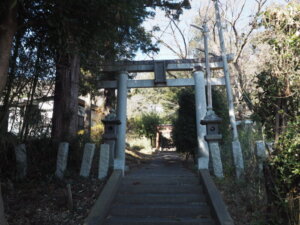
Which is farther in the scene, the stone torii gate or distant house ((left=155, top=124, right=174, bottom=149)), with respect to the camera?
distant house ((left=155, top=124, right=174, bottom=149))

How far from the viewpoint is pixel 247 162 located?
18.5 feet

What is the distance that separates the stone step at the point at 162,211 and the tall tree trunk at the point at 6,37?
296 cm

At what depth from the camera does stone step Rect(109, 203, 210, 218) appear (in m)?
4.53

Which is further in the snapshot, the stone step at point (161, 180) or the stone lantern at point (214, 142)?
the stone lantern at point (214, 142)

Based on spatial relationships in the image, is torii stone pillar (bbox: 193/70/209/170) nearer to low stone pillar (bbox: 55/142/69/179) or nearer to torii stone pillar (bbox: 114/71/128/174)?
torii stone pillar (bbox: 114/71/128/174)

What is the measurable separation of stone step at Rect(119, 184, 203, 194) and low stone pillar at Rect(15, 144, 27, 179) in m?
2.27

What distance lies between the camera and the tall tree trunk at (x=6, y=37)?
3873 millimetres

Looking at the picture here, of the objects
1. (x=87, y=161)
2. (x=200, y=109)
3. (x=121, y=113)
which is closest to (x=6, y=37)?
(x=87, y=161)

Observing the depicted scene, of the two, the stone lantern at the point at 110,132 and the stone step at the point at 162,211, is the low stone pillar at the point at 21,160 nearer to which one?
the stone lantern at the point at 110,132

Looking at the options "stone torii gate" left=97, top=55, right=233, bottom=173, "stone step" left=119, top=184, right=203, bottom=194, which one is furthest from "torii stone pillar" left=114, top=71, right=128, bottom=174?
"stone step" left=119, top=184, right=203, bottom=194

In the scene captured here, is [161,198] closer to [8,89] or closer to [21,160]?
[21,160]

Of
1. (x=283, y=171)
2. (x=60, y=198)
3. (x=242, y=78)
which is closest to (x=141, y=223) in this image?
(x=60, y=198)

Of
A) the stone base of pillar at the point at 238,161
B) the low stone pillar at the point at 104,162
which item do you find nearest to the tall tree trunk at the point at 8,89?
the low stone pillar at the point at 104,162

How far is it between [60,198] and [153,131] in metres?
13.3
